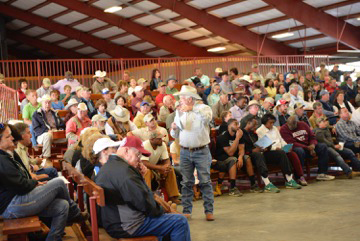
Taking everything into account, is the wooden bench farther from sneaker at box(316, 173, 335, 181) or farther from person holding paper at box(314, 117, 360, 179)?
person holding paper at box(314, 117, 360, 179)

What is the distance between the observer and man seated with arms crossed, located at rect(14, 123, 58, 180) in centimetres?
528

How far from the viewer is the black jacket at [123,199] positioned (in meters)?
4.00

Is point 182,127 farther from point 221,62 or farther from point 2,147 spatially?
point 221,62

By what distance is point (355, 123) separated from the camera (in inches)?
427

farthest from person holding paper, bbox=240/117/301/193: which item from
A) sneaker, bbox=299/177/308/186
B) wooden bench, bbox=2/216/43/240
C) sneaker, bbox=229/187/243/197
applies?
wooden bench, bbox=2/216/43/240

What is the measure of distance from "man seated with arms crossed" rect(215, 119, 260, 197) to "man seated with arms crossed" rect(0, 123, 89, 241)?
4293 millimetres

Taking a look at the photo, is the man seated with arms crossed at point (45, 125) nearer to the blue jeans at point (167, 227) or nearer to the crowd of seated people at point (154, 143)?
the crowd of seated people at point (154, 143)

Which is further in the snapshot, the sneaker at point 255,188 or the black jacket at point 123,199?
the sneaker at point 255,188

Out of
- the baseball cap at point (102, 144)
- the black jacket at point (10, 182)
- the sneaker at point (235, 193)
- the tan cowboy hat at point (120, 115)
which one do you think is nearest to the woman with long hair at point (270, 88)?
the tan cowboy hat at point (120, 115)

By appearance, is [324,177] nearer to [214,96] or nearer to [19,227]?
[214,96]

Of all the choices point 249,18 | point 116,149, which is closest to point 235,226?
point 116,149

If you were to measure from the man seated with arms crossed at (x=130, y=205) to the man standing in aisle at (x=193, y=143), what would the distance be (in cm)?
229

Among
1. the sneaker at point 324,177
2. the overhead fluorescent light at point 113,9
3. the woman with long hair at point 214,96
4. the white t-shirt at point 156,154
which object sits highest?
the overhead fluorescent light at point 113,9

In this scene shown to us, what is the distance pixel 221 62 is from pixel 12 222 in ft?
45.1
